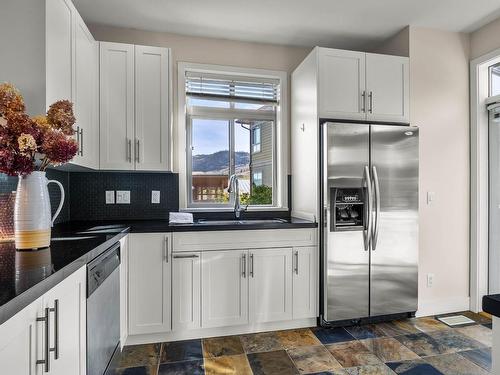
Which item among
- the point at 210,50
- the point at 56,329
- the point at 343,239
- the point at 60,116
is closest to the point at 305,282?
the point at 343,239

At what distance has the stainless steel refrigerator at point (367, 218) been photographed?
267 centimetres

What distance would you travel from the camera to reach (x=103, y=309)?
1736mm

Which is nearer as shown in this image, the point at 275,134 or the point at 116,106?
the point at 116,106

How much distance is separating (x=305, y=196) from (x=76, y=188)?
210cm

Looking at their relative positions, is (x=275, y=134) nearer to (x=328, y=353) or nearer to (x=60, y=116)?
(x=328, y=353)

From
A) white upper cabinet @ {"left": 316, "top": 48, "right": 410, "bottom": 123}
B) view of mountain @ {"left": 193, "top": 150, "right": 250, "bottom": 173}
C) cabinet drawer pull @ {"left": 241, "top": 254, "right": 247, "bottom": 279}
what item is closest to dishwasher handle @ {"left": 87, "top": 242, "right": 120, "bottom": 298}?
cabinet drawer pull @ {"left": 241, "top": 254, "right": 247, "bottom": 279}

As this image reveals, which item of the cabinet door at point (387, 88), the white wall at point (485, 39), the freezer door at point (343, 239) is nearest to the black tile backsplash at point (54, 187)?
the freezer door at point (343, 239)

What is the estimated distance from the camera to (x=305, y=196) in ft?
9.77

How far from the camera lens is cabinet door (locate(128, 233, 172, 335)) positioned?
7.85 ft

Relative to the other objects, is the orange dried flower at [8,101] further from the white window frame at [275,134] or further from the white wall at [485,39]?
the white wall at [485,39]

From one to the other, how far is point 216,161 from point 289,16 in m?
1.52

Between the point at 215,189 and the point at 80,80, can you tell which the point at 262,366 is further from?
→ the point at 80,80

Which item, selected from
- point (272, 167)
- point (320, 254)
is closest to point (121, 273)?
point (320, 254)

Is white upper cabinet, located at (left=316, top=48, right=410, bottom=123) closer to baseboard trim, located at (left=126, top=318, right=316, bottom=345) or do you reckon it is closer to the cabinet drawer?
the cabinet drawer
